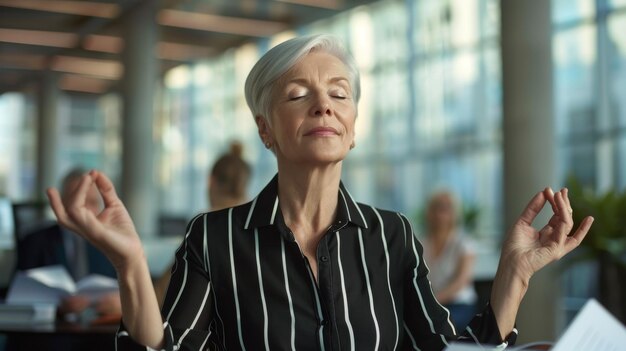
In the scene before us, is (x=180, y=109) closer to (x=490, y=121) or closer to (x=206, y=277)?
(x=490, y=121)

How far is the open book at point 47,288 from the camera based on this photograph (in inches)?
118

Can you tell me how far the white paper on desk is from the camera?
113cm

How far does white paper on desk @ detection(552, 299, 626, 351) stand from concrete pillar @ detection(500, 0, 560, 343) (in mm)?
5786

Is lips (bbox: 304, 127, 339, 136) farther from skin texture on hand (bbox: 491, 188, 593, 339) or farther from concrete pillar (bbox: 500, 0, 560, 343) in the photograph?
concrete pillar (bbox: 500, 0, 560, 343)

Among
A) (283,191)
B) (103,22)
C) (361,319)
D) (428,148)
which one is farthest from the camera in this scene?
(103,22)

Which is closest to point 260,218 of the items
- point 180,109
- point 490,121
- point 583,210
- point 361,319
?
point 361,319

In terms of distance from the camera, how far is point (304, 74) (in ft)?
5.08

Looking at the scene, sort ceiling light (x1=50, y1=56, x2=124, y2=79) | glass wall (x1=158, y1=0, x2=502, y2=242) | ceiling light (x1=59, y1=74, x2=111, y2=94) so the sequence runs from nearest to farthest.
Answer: glass wall (x1=158, y1=0, x2=502, y2=242) → ceiling light (x1=50, y1=56, x2=124, y2=79) → ceiling light (x1=59, y1=74, x2=111, y2=94)

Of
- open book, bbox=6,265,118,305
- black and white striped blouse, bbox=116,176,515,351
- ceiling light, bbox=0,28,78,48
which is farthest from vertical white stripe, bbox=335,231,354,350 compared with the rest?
ceiling light, bbox=0,28,78,48

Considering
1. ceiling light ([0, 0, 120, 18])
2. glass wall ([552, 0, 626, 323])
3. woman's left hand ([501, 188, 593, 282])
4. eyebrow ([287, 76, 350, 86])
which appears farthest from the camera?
ceiling light ([0, 0, 120, 18])

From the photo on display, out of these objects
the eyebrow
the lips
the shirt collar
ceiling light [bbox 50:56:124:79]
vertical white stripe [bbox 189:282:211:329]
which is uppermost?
ceiling light [bbox 50:56:124:79]

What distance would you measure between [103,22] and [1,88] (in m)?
7.52

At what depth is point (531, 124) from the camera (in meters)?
6.93

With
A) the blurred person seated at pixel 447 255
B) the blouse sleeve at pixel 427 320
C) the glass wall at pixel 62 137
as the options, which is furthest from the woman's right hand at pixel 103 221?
the glass wall at pixel 62 137
